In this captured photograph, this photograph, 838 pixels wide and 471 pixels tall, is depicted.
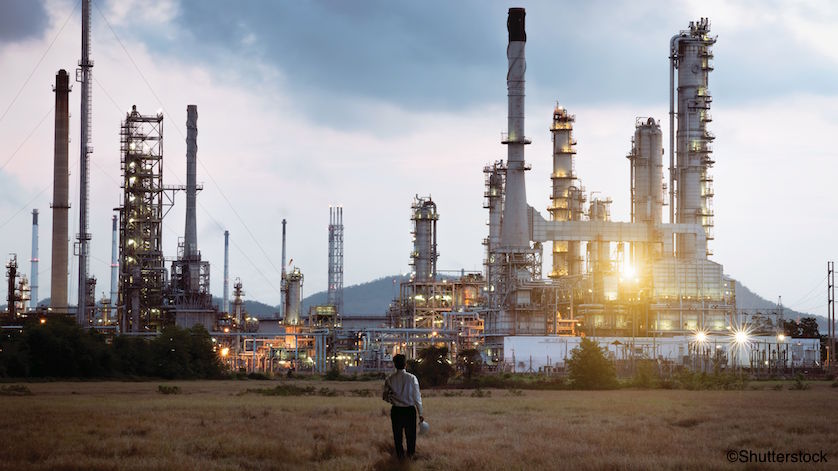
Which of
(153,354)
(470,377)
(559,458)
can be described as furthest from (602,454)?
(153,354)

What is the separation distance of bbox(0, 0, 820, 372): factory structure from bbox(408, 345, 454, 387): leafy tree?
3048cm

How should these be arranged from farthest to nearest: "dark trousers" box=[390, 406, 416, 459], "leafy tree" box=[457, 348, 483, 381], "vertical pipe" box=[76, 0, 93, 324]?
"vertical pipe" box=[76, 0, 93, 324], "leafy tree" box=[457, 348, 483, 381], "dark trousers" box=[390, 406, 416, 459]

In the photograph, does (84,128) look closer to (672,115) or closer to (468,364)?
(468,364)

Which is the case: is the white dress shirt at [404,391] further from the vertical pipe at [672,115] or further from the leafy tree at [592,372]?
the vertical pipe at [672,115]

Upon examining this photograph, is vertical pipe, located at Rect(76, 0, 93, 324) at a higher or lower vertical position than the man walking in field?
higher

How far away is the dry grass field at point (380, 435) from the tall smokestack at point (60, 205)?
216 feet

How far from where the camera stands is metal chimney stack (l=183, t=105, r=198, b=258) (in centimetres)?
10881

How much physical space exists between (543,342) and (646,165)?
30632 mm

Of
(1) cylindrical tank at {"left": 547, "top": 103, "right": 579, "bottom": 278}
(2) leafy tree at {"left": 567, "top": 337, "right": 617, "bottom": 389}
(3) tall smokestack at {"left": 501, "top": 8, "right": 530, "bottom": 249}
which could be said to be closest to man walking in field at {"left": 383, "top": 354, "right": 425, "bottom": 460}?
(2) leafy tree at {"left": 567, "top": 337, "right": 617, "bottom": 389}

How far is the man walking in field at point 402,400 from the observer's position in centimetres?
1777

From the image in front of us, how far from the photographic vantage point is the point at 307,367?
10806 cm

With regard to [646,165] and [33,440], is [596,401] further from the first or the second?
[646,165]

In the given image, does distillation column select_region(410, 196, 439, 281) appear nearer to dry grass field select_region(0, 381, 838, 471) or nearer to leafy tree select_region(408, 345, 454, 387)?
leafy tree select_region(408, 345, 454, 387)

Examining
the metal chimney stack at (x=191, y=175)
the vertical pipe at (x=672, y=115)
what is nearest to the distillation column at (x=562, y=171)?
the vertical pipe at (x=672, y=115)
